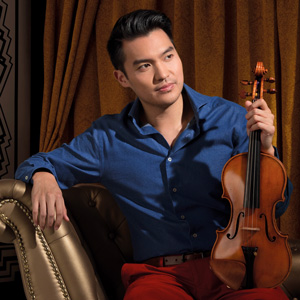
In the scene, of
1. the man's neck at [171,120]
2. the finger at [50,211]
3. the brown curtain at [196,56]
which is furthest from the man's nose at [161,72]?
the brown curtain at [196,56]

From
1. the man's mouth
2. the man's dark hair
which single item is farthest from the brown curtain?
the man's mouth

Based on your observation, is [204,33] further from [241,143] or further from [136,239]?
[136,239]

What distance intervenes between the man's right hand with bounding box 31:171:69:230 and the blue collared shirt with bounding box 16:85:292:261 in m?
0.11

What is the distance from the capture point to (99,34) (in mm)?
2541

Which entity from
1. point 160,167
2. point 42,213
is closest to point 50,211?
point 42,213

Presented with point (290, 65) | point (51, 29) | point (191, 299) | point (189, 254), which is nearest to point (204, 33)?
point (290, 65)

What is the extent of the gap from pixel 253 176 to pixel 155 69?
535 millimetres

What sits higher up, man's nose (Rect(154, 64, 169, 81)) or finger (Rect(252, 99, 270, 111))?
man's nose (Rect(154, 64, 169, 81))

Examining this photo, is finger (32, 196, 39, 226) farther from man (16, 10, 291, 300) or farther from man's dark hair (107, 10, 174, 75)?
man's dark hair (107, 10, 174, 75)

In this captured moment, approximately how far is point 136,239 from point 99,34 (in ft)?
4.74

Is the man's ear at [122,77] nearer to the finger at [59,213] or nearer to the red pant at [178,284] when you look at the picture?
the finger at [59,213]

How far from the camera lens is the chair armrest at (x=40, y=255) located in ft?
4.58

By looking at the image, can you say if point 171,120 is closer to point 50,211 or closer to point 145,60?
point 145,60

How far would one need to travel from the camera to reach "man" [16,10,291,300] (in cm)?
141
